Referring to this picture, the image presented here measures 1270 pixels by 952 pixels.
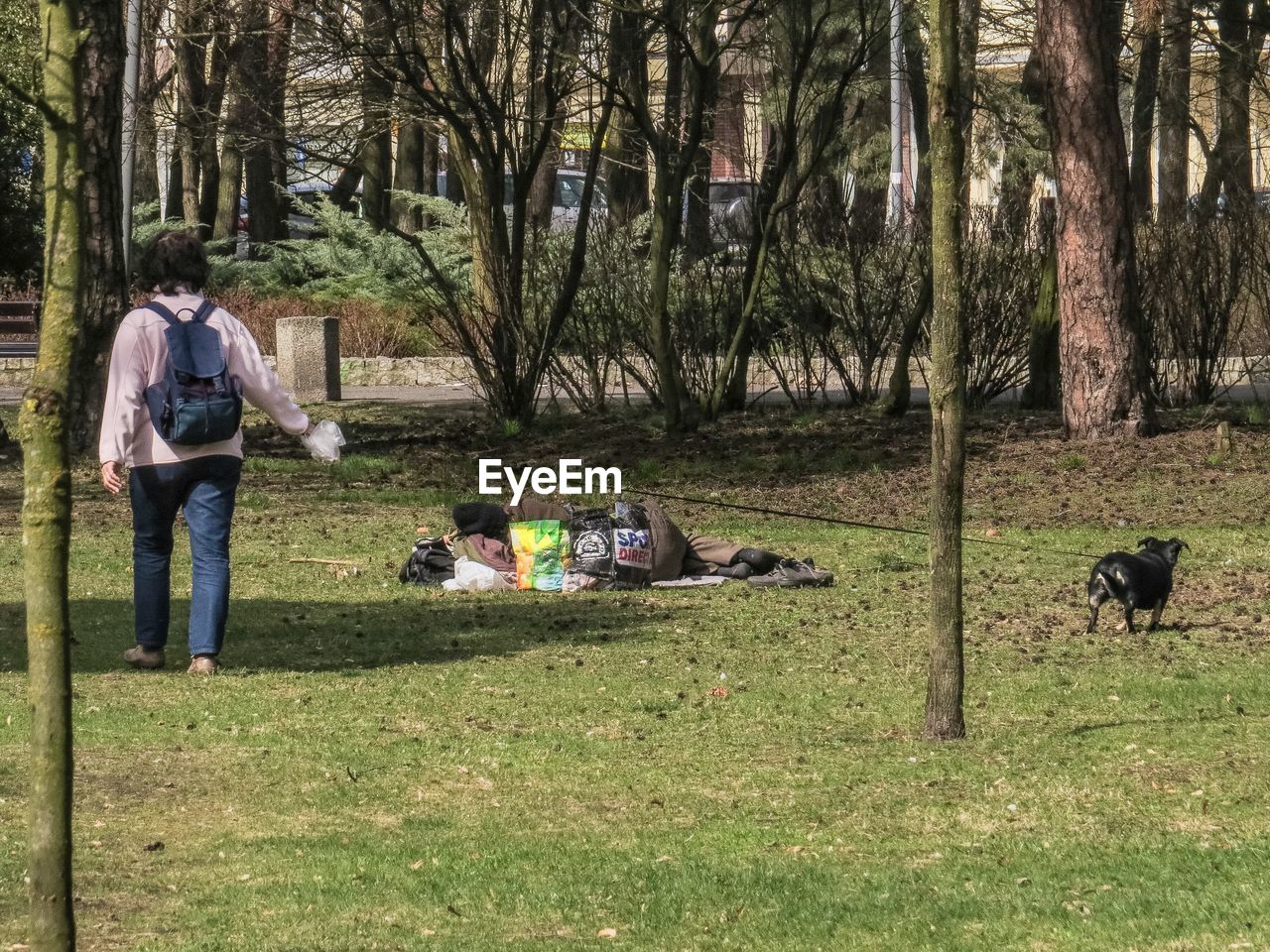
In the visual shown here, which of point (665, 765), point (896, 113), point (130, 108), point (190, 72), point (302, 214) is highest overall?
point (190, 72)

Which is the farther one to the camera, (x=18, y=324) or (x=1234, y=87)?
(x=18, y=324)

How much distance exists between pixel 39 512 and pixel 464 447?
552 inches

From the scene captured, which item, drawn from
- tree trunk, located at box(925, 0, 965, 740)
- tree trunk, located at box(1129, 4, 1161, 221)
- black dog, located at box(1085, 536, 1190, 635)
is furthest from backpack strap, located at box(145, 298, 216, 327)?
tree trunk, located at box(1129, 4, 1161, 221)

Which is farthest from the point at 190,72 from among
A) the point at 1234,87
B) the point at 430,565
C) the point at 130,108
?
the point at 430,565

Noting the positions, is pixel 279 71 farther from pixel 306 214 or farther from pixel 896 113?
pixel 896 113

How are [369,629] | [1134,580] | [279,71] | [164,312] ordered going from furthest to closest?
[279,71], [369,629], [1134,580], [164,312]

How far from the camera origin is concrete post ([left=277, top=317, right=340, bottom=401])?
2177cm

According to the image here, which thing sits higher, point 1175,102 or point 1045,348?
point 1175,102

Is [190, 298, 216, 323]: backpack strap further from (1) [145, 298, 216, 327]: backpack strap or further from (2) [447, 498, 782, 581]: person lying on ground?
(2) [447, 498, 782, 581]: person lying on ground

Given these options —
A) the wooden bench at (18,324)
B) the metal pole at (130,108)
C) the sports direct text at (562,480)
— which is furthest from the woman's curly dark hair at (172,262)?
the wooden bench at (18,324)

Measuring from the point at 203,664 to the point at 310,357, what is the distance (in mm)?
14118

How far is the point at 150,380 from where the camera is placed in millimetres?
7711

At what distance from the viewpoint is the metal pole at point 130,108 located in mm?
20578

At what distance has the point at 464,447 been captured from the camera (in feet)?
57.7
